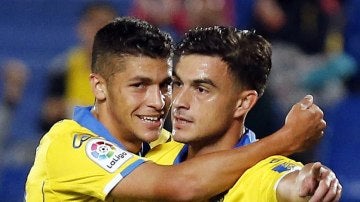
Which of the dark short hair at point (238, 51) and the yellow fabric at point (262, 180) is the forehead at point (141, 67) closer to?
the dark short hair at point (238, 51)

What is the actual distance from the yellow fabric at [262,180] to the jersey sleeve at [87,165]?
406 mm

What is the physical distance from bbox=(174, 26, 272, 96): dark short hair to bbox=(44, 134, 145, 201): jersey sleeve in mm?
450

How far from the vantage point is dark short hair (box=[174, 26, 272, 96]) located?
4141 millimetres

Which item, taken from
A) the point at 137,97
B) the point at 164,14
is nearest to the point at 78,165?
the point at 137,97

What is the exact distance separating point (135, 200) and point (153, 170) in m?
0.18

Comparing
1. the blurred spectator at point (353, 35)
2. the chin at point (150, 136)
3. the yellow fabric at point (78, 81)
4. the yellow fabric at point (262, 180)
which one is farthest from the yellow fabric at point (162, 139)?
the blurred spectator at point (353, 35)

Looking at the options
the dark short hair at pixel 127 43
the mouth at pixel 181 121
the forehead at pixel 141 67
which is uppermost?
the dark short hair at pixel 127 43

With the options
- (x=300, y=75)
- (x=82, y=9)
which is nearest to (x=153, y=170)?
(x=300, y=75)

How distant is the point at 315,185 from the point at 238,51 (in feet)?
2.73

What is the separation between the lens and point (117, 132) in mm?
4504

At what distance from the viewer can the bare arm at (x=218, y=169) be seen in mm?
4020

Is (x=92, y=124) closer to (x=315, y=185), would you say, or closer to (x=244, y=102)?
(x=244, y=102)

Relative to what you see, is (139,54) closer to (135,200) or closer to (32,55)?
(135,200)

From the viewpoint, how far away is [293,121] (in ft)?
13.3
